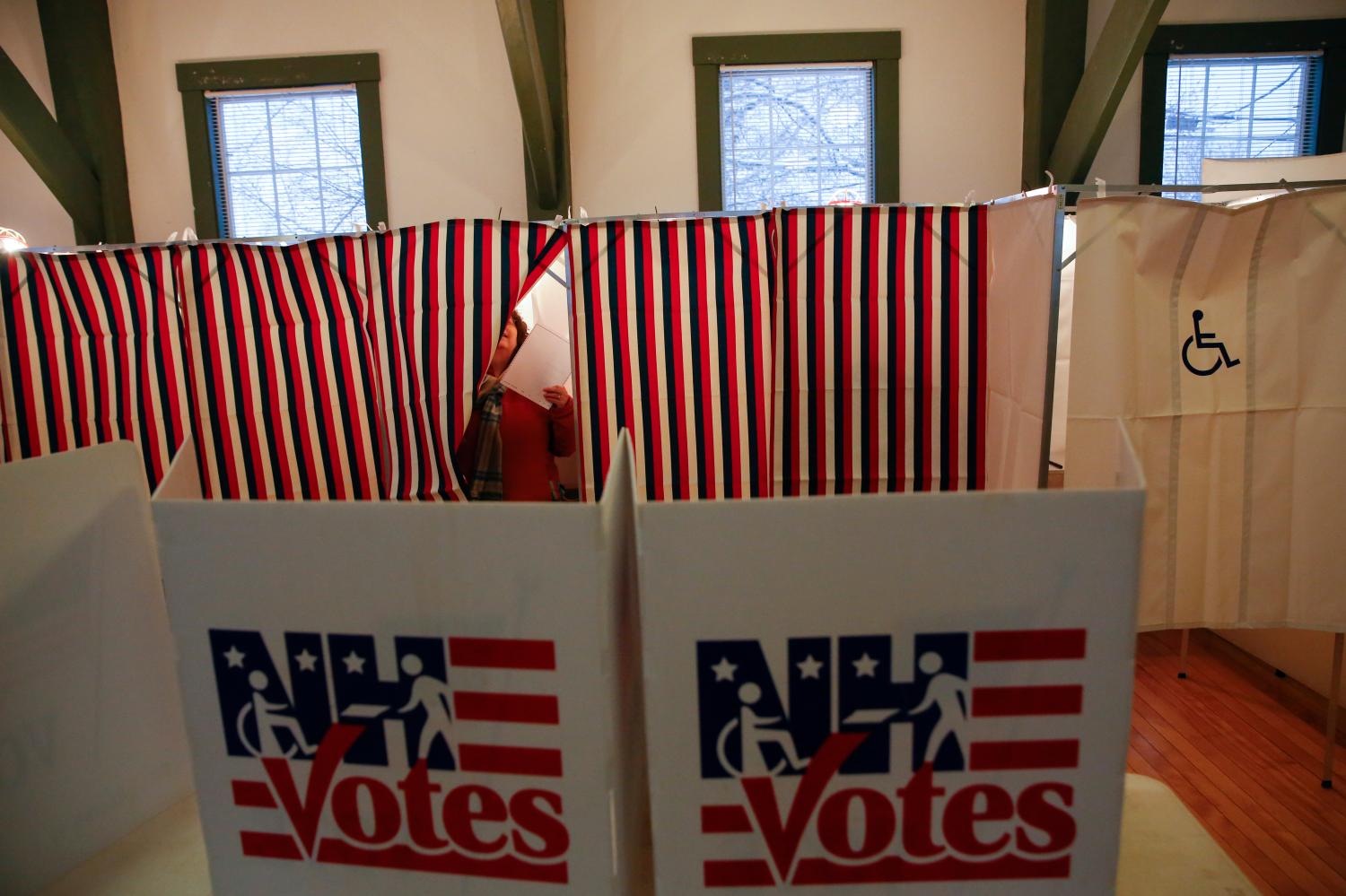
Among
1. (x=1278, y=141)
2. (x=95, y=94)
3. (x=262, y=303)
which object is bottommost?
(x=262, y=303)

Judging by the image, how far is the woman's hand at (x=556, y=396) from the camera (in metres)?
2.89

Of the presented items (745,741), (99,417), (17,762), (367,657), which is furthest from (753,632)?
(99,417)

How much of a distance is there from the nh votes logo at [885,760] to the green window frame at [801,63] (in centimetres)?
410

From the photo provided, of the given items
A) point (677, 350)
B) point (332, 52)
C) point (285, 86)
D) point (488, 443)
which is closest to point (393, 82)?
point (332, 52)

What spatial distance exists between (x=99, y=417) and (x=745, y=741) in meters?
2.91

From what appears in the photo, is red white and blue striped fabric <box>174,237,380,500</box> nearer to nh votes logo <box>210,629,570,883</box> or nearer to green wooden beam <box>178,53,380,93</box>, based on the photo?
nh votes logo <box>210,629,570,883</box>

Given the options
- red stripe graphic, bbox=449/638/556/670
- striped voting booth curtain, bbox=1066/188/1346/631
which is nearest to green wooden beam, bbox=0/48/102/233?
red stripe graphic, bbox=449/638/556/670

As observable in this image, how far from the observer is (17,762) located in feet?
3.09

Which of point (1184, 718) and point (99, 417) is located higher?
point (99, 417)

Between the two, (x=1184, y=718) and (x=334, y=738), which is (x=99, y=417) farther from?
(x=1184, y=718)

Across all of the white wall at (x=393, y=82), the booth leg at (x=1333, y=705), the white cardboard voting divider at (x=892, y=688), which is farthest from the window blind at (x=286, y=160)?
the booth leg at (x=1333, y=705)

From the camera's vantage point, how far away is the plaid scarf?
2715mm

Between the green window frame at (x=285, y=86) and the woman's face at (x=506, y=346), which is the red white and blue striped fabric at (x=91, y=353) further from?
the green window frame at (x=285, y=86)

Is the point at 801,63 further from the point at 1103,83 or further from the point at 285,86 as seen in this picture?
the point at 285,86
